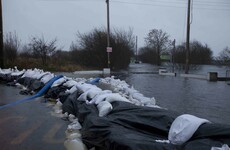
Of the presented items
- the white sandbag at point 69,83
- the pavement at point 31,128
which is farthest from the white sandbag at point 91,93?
the white sandbag at point 69,83

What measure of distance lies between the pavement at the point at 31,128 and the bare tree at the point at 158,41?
63.1m

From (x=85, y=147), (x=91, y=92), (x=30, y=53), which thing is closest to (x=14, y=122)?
(x=91, y=92)

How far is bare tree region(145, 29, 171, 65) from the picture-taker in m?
71.5

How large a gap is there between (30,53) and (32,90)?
25157 millimetres

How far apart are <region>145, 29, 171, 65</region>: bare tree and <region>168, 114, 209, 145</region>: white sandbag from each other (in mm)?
67051

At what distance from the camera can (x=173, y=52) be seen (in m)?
47.6

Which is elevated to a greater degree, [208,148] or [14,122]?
[208,148]

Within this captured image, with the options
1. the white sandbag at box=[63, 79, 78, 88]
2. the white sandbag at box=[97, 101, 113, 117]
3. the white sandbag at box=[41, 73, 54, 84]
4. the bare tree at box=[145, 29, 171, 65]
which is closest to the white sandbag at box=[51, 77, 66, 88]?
the white sandbag at box=[63, 79, 78, 88]

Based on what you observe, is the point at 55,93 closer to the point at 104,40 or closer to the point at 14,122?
the point at 14,122

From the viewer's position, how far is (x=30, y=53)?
1473 inches

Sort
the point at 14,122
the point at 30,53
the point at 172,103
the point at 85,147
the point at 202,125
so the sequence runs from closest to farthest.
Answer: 1. the point at 202,125
2. the point at 85,147
3. the point at 14,122
4. the point at 172,103
5. the point at 30,53

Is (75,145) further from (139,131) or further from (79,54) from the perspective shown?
(79,54)

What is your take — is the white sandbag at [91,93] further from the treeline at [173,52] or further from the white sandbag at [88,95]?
the treeline at [173,52]

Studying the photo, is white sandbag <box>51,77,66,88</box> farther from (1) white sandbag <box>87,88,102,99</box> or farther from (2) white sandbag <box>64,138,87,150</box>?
(2) white sandbag <box>64,138,87,150</box>
